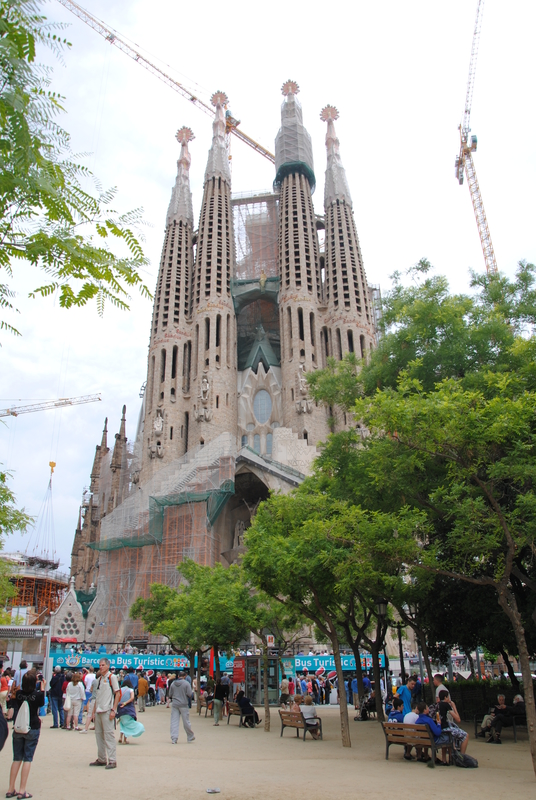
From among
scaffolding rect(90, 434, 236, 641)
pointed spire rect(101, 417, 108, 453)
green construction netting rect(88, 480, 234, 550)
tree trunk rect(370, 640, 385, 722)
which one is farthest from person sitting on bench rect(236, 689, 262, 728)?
pointed spire rect(101, 417, 108, 453)

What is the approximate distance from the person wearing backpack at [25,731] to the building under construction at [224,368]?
34.1m

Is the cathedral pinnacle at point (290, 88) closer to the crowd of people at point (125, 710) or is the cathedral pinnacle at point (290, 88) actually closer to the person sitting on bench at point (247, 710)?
the crowd of people at point (125, 710)

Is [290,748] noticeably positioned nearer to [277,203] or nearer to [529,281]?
[529,281]

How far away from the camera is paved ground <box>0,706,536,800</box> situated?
730cm

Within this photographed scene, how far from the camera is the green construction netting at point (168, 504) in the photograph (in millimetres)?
44281

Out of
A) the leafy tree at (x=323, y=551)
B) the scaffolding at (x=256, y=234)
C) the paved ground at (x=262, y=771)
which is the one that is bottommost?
the paved ground at (x=262, y=771)

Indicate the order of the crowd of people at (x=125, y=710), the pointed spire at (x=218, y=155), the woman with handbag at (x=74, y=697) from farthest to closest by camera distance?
the pointed spire at (x=218, y=155), the woman with handbag at (x=74, y=697), the crowd of people at (x=125, y=710)

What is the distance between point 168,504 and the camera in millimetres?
44938

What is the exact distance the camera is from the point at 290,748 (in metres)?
11.9

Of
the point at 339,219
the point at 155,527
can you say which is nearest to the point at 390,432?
the point at 155,527

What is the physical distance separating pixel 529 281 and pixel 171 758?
13.6 metres

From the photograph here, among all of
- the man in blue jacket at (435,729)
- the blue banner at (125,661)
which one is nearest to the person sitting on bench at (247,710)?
the man in blue jacket at (435,729)

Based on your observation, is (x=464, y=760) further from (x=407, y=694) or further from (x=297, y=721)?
(x=297, y=721)

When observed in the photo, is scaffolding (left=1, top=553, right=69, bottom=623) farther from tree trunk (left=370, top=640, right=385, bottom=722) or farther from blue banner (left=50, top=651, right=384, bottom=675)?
tree trunk (left=370, top=640, right=385, bottom=722)
